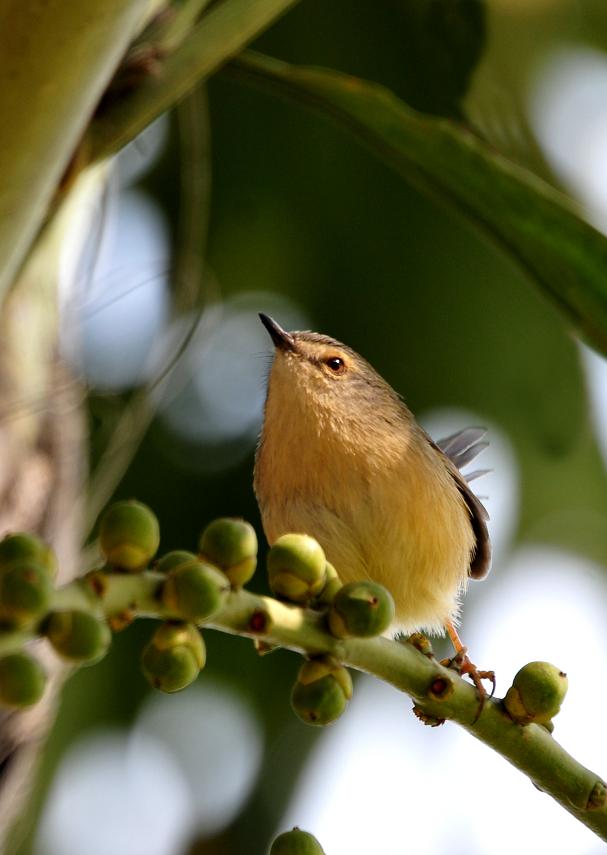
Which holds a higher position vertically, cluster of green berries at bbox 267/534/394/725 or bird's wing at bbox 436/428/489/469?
cluster of green berries at bbox 267/534/394/725

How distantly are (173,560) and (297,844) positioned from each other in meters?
0.32

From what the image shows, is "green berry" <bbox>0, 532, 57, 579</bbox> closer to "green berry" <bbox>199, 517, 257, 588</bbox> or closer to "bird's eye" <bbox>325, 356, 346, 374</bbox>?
"green berry" <bbox>199, 517, 257, 588</bbox>

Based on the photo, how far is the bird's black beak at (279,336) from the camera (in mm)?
3054

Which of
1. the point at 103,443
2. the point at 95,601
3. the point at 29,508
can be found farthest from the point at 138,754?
the point at 95,601

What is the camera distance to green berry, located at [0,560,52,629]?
1065 millimetres

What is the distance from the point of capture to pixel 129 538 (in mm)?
1250

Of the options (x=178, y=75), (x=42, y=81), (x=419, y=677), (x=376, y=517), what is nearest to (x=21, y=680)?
(x=419, y=677)

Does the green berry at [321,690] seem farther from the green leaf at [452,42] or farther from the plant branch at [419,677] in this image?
the green leaf at [452,42]

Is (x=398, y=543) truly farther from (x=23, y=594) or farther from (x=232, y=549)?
(x=23, y=594)

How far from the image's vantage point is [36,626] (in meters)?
1.13

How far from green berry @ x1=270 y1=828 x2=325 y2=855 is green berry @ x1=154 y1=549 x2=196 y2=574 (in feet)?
0.99

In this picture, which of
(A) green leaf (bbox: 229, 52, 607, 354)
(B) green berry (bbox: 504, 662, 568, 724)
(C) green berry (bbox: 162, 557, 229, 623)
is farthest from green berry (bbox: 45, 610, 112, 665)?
(A) green leaf (bbox: 229, 52, 607, 354)

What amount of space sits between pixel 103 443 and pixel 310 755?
1337mm

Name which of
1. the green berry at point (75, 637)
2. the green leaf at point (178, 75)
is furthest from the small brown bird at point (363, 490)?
the green berry at point (75, 637)
